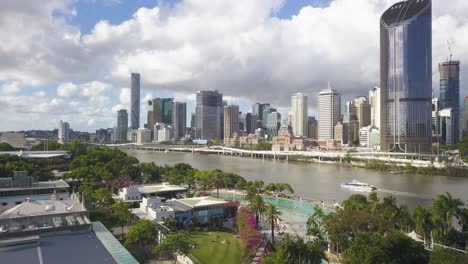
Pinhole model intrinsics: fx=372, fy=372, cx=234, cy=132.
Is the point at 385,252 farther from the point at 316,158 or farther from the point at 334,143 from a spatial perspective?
the point at 334,143

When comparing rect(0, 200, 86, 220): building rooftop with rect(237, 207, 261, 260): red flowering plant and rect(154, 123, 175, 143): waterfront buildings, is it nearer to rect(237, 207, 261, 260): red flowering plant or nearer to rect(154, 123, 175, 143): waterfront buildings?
rect(237, 207, 261, 260): red flowering plant

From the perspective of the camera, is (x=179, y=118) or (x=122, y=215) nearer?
(x=122, y=215)

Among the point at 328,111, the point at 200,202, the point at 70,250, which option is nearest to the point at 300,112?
the point at 328,111

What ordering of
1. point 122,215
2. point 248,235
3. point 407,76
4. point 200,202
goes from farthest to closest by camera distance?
point 407,76 < point 200,202 < point 122,215 < point 248,235

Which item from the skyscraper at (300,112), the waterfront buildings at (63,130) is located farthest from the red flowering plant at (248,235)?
the waterfront buildings at (63,130)

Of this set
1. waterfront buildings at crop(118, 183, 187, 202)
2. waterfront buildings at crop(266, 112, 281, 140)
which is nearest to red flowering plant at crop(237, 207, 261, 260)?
waterfront buildings at crop(118, 183, 187, 202)

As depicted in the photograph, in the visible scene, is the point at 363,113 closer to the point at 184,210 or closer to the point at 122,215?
the point at 184,210

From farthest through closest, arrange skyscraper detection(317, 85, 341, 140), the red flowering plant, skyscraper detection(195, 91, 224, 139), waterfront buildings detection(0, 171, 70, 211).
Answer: skyscraper detection(195, 91, 224, 139)
skyscraper detection(317, 85, 341, 140)
waterfront buildings detection(0, 171, 70, 211)
the red flowering plant
